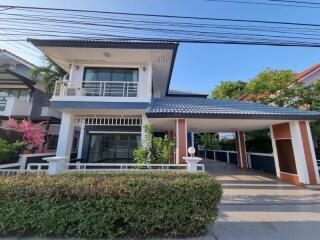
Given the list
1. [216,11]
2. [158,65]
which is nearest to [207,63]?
[158,65]

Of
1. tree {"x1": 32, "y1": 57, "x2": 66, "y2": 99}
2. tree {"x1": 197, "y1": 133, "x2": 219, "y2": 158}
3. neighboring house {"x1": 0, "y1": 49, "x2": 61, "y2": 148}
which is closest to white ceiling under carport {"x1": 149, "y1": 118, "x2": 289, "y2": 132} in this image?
tree {"x1": 32, "y1": 57, "x2": 66, "y2": 99}

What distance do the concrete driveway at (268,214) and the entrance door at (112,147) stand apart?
20.5 feet

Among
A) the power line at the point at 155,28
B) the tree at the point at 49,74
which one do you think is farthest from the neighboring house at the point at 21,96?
the power line at the point at 155,28

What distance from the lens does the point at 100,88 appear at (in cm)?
1107

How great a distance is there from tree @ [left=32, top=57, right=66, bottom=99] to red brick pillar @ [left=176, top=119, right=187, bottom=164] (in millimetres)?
11179

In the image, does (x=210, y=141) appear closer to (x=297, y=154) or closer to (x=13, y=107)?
(x=297, y=154)

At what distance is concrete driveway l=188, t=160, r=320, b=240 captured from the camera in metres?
4.37

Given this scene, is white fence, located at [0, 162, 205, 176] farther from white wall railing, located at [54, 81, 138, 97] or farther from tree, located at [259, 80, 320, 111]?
tree, located at [259, 80, 320, 111]

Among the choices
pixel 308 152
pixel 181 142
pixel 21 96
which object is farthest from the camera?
pixel 21 96

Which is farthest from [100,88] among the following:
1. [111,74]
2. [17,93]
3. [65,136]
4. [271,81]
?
[271,81]

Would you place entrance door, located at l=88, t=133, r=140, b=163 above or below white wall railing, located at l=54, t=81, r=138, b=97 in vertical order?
below

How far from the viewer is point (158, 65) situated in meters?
12.4

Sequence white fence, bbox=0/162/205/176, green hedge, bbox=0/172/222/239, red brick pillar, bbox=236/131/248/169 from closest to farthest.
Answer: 1. green hedge, bbox=0/172/222/239
2. white fence, bbox=0/162/205/176
3. red brick pillar, bbox=236/131/248/169

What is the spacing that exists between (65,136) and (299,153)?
11601 millimetres
